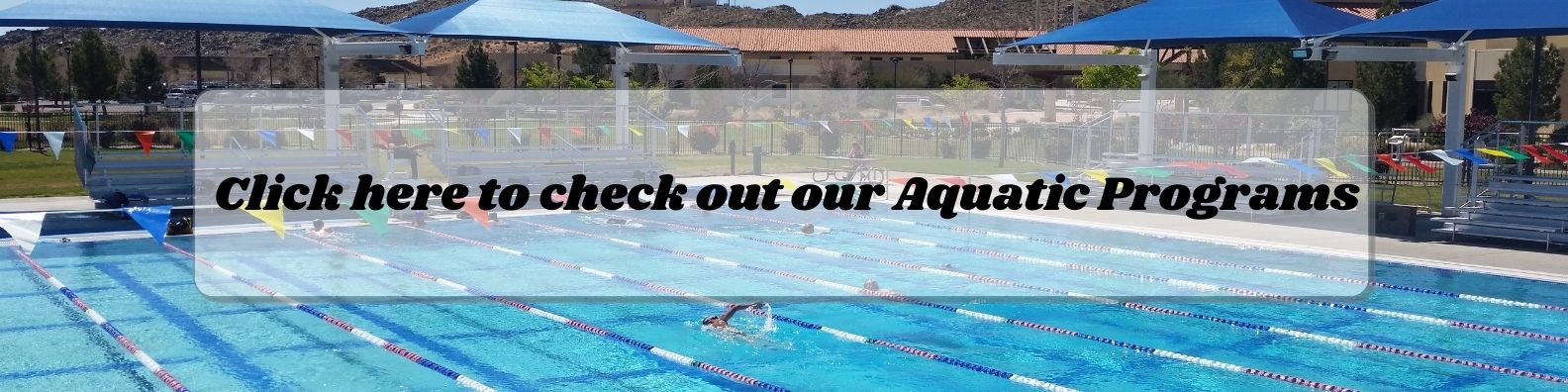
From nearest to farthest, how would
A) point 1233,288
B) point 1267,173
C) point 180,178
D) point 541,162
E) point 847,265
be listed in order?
point 1233,288 < point 847,265 < point 180,178 < point 1267,173 < point 541,162

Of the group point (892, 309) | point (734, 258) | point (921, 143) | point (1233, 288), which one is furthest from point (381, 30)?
point (921, 143)

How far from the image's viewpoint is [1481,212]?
50.8 feet

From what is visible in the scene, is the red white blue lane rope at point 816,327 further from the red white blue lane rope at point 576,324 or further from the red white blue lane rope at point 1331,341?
the red white blue lane rope at point 1331,341

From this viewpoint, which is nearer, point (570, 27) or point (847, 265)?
point (847, 265)

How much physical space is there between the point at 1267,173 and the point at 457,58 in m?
74.4

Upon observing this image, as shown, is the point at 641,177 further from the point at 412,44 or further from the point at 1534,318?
the point at 1534,318

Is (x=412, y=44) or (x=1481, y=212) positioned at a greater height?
(x=412, y=44)

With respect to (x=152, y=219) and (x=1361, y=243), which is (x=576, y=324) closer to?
(x=152, y=219)

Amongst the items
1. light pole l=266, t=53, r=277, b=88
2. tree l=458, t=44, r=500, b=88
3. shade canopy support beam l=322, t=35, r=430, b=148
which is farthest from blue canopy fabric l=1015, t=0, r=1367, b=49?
light pole l=266, t=53, r=277, b=88

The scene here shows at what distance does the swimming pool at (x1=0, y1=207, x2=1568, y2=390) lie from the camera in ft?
30.0

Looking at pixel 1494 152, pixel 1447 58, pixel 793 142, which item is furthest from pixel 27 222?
pixel 793 142

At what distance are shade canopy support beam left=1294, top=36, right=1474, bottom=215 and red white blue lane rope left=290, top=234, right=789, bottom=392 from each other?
9.46 m

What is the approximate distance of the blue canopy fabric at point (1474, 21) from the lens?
14.3m

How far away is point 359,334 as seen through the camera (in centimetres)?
1034
